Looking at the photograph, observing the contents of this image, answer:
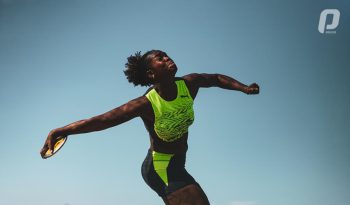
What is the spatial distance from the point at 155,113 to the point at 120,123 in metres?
0.55

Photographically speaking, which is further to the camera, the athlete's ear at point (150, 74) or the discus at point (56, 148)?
the athlete's ear at point (150, 74)

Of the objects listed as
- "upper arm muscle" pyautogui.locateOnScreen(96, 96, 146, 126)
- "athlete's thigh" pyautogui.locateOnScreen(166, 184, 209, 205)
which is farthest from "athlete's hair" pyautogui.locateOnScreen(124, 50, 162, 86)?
"athlete's thigh" pyautogui.locateOnScreen(166, 184, 209, 205)

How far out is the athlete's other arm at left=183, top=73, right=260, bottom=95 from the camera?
5.55 meters

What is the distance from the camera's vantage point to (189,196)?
198 inches

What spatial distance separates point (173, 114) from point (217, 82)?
0.95 m

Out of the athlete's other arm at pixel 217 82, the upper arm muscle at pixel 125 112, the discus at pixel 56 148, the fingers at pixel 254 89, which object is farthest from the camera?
the athlete's other arm at pixel 217 82

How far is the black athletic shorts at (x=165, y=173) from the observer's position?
17.1ft

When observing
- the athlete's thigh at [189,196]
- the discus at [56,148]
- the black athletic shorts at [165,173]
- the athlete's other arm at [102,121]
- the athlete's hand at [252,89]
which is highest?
the athlete's hand at [252,89]

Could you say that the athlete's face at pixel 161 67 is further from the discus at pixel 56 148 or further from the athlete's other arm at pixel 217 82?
the discus at pixel 56 148

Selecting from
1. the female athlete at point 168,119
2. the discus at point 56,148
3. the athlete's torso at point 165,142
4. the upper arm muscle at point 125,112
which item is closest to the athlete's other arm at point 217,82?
the female athlete at point 168,119

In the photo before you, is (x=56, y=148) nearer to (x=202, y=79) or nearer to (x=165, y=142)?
(x=165, y=142)

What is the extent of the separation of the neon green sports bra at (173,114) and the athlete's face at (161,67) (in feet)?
0.60

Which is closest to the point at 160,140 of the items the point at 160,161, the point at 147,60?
the point at 160,161

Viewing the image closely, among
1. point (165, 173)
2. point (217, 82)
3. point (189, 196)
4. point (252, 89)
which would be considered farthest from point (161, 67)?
point (189, 196)
